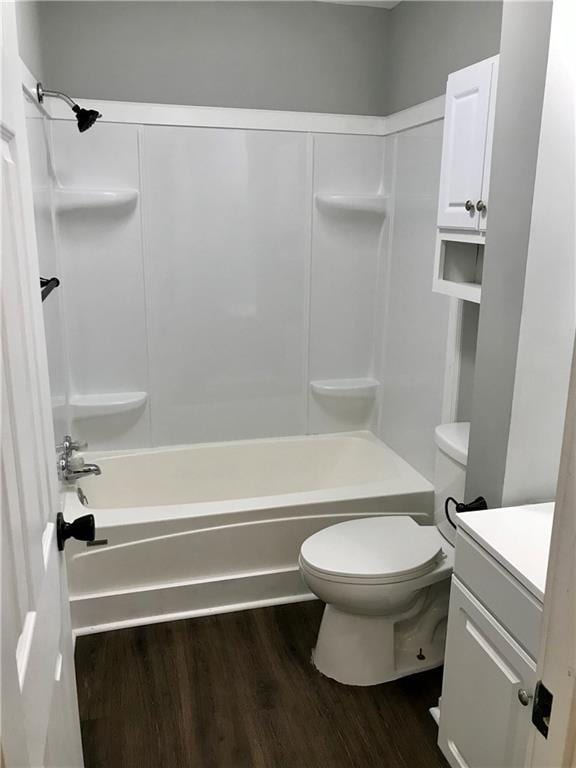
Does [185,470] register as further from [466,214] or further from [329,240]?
[466,214]

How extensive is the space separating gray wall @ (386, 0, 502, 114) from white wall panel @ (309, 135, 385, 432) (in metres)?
0.30

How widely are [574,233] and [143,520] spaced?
70.1 inches

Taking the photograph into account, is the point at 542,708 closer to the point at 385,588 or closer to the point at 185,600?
the point at 385,588

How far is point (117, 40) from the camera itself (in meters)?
2.69

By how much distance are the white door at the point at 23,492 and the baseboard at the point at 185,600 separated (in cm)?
121

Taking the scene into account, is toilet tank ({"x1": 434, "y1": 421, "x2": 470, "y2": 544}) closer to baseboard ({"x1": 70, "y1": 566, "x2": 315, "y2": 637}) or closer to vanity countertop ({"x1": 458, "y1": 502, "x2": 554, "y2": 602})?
vanity countertop ({"x1": 458, "y1": 502, "x2": 554, "y2": 602})

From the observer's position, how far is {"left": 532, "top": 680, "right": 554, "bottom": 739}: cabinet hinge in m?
0.74

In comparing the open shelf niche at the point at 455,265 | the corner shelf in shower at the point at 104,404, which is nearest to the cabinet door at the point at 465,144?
the open shelf niche at the point at 455,265

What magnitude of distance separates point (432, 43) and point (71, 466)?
2.33 m

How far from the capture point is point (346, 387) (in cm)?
329

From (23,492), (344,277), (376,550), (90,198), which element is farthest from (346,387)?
(23,492)

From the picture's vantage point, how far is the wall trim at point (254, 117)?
268 centimetres

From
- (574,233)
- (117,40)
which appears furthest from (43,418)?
(117,40)

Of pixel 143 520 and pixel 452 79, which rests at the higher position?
pixel 452 79
